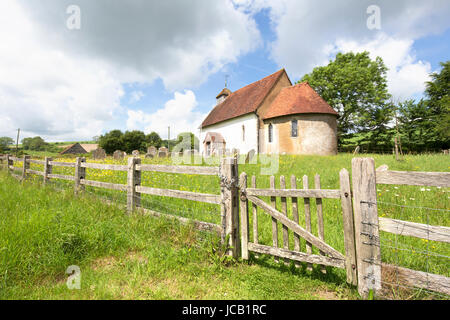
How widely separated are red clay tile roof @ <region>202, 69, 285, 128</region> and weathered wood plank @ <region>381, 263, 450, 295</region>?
866 inches

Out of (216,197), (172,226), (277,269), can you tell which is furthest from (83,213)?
(277,269)

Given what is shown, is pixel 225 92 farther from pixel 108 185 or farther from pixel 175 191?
pixel 175 191

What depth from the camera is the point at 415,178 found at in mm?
2217

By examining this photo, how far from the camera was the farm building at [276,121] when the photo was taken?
67.9ft

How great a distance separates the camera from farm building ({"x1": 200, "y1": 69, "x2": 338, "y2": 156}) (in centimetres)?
2069

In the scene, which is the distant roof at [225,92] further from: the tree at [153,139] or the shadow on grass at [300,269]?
the tree at [153,139]

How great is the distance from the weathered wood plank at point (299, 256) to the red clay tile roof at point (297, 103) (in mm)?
19704

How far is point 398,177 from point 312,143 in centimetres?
1959

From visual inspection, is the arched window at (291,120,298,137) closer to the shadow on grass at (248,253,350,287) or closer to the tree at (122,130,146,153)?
the shadow on grass at (248,253,350,287)

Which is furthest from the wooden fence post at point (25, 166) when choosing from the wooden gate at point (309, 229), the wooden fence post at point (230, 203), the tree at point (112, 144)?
the tree at point (112, 144)

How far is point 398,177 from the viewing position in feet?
7.59

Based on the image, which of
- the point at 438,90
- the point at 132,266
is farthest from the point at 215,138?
the point at 438,90

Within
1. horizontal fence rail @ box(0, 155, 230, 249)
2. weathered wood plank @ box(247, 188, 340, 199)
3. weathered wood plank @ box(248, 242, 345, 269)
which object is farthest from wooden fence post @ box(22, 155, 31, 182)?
A: weathered wood plank @ box(248, 242, 345, 269)
